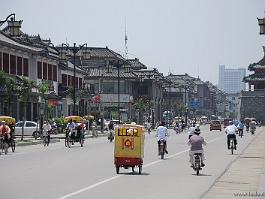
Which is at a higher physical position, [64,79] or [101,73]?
[101,73]

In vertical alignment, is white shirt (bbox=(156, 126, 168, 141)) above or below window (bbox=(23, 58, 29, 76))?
below

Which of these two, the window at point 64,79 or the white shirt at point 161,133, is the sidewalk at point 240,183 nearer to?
the white shirt at point 161,133

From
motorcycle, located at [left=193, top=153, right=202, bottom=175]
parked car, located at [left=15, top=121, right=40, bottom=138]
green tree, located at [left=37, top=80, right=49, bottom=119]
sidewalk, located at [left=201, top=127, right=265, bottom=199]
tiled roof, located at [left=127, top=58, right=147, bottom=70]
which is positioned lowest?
sidewalk, located at [left=201, top=127, right=265, bottom=199]

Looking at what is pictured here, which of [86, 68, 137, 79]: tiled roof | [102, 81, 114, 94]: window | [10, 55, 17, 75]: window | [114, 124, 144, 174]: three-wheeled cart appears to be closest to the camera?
[114, 124, 144, 174]: three-wheeled cart

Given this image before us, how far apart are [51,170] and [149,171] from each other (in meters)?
3.32

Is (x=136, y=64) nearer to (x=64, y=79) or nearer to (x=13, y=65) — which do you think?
(x=64, y=79)

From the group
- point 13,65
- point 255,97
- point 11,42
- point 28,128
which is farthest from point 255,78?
point 28,128

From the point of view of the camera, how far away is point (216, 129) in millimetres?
105688

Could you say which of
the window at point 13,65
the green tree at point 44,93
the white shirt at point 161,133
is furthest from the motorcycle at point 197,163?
the window at point 13,65

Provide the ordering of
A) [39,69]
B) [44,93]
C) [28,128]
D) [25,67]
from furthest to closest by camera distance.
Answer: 1. [39,69]
2. [25,67]
3. [44,93]
4. [28,128]

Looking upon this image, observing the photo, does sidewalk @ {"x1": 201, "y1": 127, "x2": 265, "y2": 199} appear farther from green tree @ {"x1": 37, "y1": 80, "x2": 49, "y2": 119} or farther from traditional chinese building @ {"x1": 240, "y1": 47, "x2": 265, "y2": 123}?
traditional chinese building @ {"x1": 240, "y1": 47, "x2": 265, "y2": 123}

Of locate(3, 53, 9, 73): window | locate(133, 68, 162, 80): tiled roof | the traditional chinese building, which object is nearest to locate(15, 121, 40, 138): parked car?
locate(3, 53, 9, 73): window

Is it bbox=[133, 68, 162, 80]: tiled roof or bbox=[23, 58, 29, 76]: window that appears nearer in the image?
bbox=[23, 58, 29, 76]: window

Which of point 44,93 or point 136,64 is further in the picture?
point 136,64
